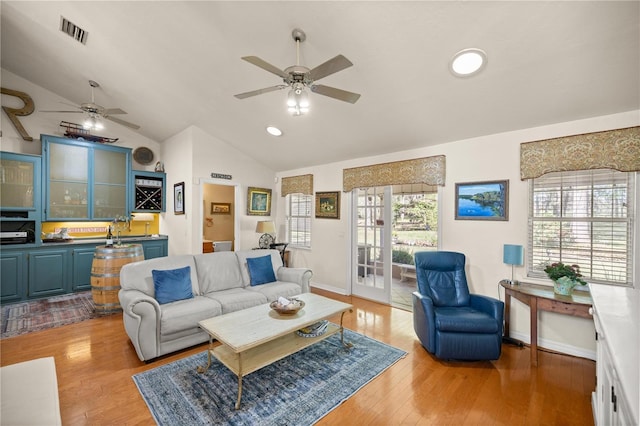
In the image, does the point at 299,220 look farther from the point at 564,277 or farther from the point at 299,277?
the point at 564,277

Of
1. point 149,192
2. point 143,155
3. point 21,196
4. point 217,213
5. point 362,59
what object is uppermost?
point 362,59

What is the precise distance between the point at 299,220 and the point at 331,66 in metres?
4.20

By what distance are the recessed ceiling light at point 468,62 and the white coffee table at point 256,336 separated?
8.29 ft

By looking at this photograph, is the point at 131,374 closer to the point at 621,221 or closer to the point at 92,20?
the point at 92,20

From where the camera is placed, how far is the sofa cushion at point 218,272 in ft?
11.4

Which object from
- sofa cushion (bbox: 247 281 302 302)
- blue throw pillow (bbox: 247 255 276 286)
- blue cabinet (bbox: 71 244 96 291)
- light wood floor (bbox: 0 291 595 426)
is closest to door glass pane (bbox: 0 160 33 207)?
blue cabinet (bbox: 71 244 96 291)

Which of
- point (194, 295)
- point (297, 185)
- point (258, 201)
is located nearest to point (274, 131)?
point (297, 185)

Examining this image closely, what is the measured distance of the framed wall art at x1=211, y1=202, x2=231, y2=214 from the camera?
7523 mm

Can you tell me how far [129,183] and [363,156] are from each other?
4521mm

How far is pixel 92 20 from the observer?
2.96 metres

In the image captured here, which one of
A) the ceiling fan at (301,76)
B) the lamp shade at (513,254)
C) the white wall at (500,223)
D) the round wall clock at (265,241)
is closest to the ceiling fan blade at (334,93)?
the ceiling fan at (301,76)

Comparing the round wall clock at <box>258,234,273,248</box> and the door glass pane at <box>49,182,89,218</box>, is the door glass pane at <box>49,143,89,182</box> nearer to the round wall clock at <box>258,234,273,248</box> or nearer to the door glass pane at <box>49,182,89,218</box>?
the door glass pane at <box>49,182,89,218</box>

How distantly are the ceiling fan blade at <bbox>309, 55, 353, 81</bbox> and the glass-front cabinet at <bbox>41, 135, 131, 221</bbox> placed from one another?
16.0ft

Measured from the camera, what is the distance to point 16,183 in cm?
429
